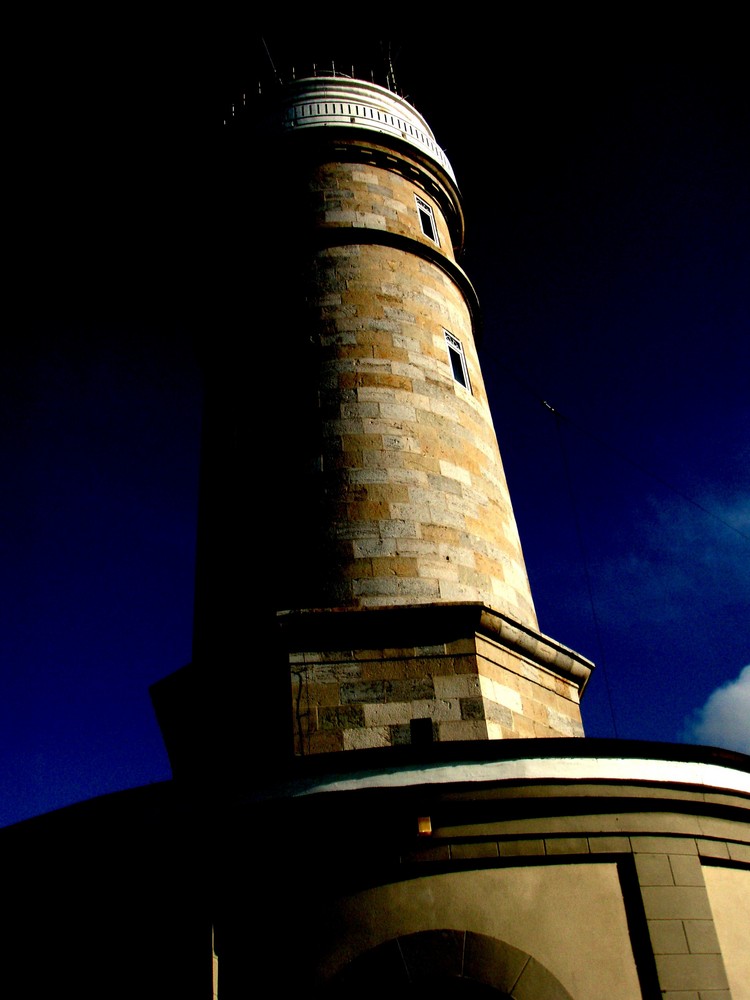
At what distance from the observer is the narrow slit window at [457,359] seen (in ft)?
31.6

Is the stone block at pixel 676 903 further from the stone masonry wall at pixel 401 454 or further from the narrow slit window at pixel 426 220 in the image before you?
the narrow slit window at pixel 426 220

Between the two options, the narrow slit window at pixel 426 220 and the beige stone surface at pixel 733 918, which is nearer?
the beige stone surface at pixel 733 918

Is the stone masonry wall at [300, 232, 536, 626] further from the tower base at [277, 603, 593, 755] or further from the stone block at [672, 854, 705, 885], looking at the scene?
the stone block at [672, 854, 705, 885]

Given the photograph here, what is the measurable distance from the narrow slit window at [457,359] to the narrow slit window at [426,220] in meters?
1.99

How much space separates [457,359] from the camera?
980 cm

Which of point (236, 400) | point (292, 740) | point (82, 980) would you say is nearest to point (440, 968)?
point (292, 740)

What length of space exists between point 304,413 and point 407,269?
106 inches

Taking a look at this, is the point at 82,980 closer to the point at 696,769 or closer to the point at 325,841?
the point at 325,841

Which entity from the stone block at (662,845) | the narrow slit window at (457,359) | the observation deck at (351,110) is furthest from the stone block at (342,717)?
the observation deck at (351,110)

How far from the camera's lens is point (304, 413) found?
845 centimetres

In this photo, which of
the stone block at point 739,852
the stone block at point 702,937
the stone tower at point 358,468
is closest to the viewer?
the stone block at point 702,937

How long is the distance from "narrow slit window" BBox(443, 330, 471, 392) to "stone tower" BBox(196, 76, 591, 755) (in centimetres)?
4

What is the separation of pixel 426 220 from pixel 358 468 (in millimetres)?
5015

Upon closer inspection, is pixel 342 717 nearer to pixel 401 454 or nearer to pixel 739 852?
pixel 401 454
